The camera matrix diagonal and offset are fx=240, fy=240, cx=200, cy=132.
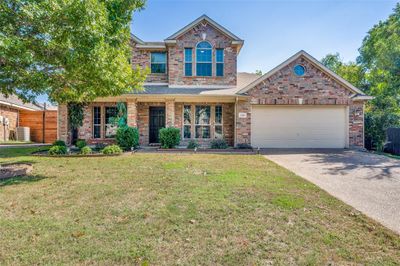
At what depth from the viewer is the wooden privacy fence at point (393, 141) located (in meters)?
13.3

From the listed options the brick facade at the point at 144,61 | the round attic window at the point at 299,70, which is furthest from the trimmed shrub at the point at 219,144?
the round attic window at the point at 299,70

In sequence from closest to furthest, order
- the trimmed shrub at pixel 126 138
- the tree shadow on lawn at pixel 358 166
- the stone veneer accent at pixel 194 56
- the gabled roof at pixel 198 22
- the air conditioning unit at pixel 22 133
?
the tree shadow on lawn at pixel 358 166 < the trimmed shrub at pixel 126 138 < the gabled roof at pixel 198 22 < the stone veneer accent at pixel 194 56 < the air conditioning unit at pixel 22 133

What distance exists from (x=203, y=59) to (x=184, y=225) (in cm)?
1326

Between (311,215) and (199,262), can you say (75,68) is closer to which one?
(199,262)

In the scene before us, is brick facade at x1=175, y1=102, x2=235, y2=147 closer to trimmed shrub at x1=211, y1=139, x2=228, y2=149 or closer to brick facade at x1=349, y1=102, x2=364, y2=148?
trimmed shrub at x1=211, y1=139, x2=228, y2=149

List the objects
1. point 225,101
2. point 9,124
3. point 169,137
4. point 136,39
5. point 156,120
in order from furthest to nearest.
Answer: point 9,124, point 136,39, point 156,120, point 225,101, point 169,137

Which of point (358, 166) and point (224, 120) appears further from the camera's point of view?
point (224, 120)

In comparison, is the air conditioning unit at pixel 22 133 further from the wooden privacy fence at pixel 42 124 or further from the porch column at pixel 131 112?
the porch column at pixel 131 112

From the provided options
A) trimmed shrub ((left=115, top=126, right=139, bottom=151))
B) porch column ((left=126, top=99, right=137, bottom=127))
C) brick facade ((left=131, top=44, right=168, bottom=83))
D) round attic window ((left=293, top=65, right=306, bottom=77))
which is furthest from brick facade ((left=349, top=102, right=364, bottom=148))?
porch column ((left=126, top=99, right=137, bottom=127))

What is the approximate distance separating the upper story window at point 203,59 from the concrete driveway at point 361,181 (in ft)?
26.6

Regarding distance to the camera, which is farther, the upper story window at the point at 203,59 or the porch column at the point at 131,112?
the upper story window at the point at 203,59

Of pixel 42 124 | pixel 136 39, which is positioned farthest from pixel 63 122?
pixel 42 124

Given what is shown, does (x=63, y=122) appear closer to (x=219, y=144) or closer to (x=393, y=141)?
(x=219, y=144)

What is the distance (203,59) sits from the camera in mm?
15438
